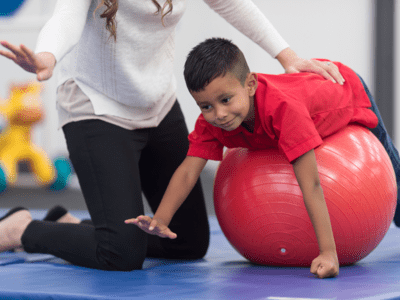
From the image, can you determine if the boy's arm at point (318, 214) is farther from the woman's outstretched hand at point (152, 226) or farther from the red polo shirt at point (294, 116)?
the woman's outstretched hand at point (152, 226)

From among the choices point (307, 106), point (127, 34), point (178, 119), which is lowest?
point (178, 119)

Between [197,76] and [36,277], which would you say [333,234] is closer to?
[197,76]

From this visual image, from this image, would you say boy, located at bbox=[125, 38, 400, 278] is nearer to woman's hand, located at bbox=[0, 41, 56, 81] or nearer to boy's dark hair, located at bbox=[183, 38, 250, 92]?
boy's dark hair, located at bbox=[183, 38, 250, 92]

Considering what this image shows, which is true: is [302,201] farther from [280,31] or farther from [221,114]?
[280,31]

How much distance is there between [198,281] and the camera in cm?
136

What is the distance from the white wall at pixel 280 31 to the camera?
5.25 m

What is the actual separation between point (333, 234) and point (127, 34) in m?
0.89

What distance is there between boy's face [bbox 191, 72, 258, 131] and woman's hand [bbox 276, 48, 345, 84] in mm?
348

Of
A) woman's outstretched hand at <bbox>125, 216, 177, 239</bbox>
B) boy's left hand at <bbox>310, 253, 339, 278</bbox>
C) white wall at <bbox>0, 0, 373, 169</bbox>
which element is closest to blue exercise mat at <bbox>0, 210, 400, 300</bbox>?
boy's left hand at <bbox>310, 253, 339, 278</bbox>

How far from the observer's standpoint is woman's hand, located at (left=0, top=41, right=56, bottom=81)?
1060mm

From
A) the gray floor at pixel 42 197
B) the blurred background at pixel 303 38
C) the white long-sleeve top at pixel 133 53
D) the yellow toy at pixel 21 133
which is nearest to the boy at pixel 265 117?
the white long-sleeve top at pixel 133 53

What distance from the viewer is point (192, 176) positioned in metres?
1.58

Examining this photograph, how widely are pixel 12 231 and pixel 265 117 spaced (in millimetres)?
1063

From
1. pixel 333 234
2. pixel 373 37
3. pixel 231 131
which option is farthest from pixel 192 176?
pixel 373 37
